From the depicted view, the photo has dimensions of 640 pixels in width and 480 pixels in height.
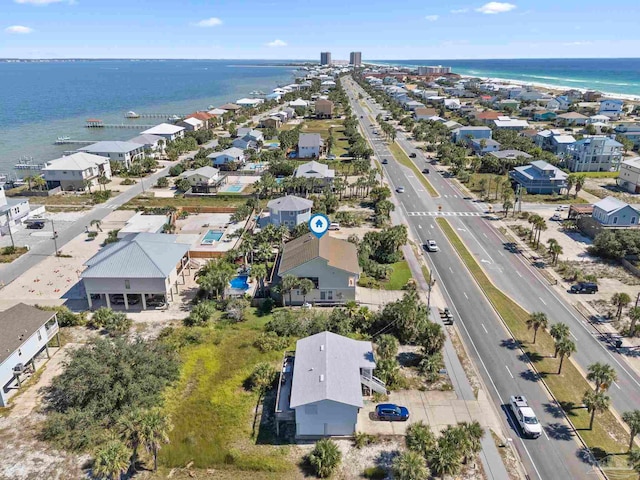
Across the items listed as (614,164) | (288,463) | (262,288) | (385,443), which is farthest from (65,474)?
(614,164)

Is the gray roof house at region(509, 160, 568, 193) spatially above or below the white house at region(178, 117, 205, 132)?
below

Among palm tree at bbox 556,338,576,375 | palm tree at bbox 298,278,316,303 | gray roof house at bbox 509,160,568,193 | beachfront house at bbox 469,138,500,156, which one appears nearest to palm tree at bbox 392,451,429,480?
palm tree at bbox 556,338,576,375

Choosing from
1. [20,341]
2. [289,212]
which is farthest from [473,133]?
[20,341]

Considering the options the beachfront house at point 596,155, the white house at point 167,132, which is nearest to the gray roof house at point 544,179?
the beachfront house at point 596,155

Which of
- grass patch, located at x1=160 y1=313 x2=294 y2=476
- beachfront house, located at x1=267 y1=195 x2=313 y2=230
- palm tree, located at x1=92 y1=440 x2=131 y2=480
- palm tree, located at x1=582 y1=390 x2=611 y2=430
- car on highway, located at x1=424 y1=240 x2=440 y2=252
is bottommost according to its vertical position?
grass patch, located at x1=160 y1=313 x2=294 y2=476

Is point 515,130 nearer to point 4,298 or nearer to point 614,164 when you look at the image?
point 614,164

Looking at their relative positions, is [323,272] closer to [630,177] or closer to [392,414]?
[392,414]

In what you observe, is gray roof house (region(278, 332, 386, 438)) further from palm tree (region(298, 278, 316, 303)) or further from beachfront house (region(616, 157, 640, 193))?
beachfront house (region(616, 157, 640, 193))
